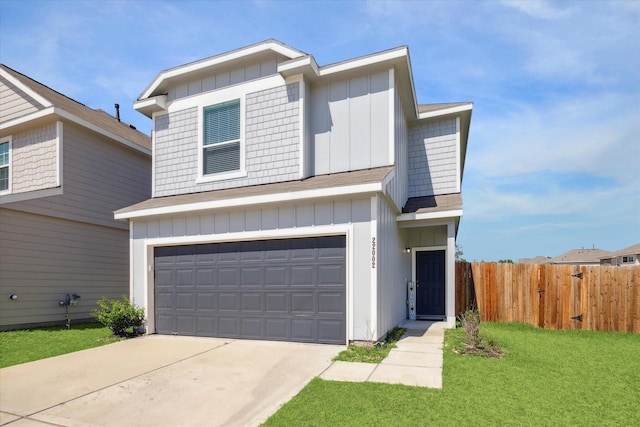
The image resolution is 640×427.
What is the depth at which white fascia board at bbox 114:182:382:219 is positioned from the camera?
6.50m

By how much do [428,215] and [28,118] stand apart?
39.5 feet

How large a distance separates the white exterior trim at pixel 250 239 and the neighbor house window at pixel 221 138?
Answer: 188 centimetres

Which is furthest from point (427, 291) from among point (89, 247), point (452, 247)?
point (89, 247)

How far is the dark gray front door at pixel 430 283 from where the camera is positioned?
1075 centimetres

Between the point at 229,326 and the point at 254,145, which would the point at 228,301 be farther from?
the point at 254,145

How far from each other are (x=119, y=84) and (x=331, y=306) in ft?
33.7

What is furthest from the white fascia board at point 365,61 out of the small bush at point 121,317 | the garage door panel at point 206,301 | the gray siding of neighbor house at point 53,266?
the gray siding of neighbor house at point 53,266

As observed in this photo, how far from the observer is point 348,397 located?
13.7 feet

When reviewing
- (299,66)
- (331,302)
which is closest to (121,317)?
(331,302)

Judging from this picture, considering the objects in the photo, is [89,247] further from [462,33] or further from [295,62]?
[462,33]

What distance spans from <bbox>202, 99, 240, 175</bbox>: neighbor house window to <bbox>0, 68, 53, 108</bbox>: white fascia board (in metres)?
5.34

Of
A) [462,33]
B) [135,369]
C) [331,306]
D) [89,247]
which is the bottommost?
[135,369]

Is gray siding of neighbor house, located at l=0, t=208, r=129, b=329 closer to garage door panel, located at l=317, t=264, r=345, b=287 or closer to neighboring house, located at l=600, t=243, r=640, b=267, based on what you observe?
garage door panel, located at l=317, t=264, r=345, b=287

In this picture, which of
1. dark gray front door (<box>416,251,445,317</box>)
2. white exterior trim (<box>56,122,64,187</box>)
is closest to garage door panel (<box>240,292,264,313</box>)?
dark gray front door (<box>416,251,445,317</box>)
